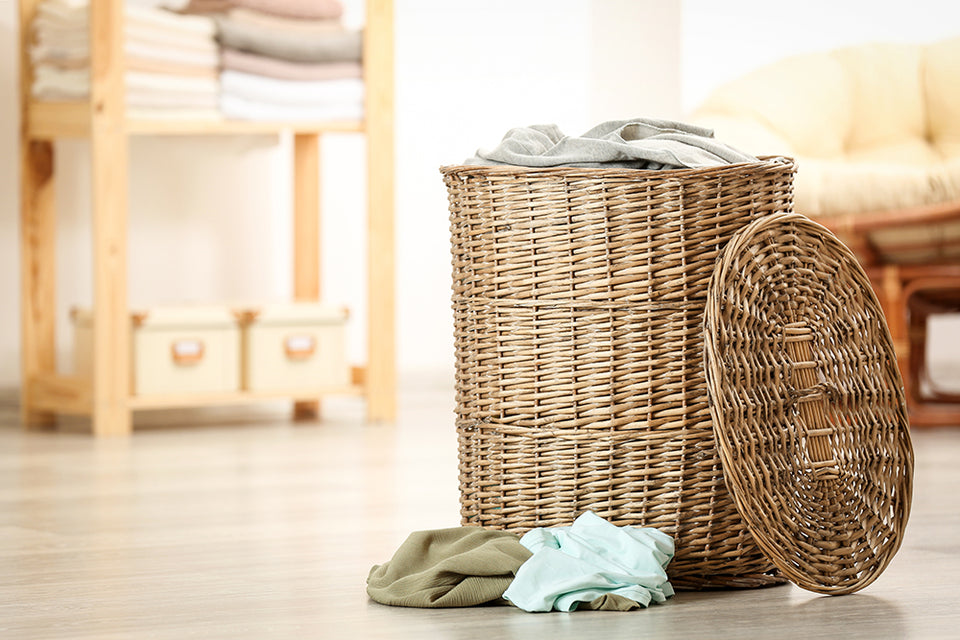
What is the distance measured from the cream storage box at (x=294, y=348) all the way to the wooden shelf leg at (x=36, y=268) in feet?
1.55

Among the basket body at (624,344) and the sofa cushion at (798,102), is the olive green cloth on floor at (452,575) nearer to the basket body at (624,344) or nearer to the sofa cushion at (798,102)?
the basket body at (624,344)

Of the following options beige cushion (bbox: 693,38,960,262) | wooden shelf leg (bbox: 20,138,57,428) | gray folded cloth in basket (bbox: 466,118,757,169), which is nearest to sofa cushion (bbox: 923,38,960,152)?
beige cushion (bbox: 693,38,960,262)

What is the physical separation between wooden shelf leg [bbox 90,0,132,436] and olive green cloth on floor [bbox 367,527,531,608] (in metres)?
1.54

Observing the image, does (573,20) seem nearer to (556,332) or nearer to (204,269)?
(204,269)

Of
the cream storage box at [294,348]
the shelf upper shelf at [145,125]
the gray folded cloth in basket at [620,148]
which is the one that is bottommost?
the cream storage box at [294,348]

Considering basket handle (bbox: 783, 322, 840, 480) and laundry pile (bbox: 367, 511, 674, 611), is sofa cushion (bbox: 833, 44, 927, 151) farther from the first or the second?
laundry pile (bbox: 367, 511, 674, 611)

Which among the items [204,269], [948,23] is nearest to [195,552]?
[204,269]

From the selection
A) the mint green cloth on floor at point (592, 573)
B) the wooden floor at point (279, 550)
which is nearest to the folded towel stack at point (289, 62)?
the wooden floor at point (279, 550)

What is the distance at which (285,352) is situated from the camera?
3010 millimetres

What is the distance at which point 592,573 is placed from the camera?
133 centimetres

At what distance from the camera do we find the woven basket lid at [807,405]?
53.0 inches

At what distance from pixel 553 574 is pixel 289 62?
189cm

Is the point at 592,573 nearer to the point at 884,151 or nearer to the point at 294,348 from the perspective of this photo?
the point at 294,348

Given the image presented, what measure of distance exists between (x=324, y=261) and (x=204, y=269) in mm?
317
